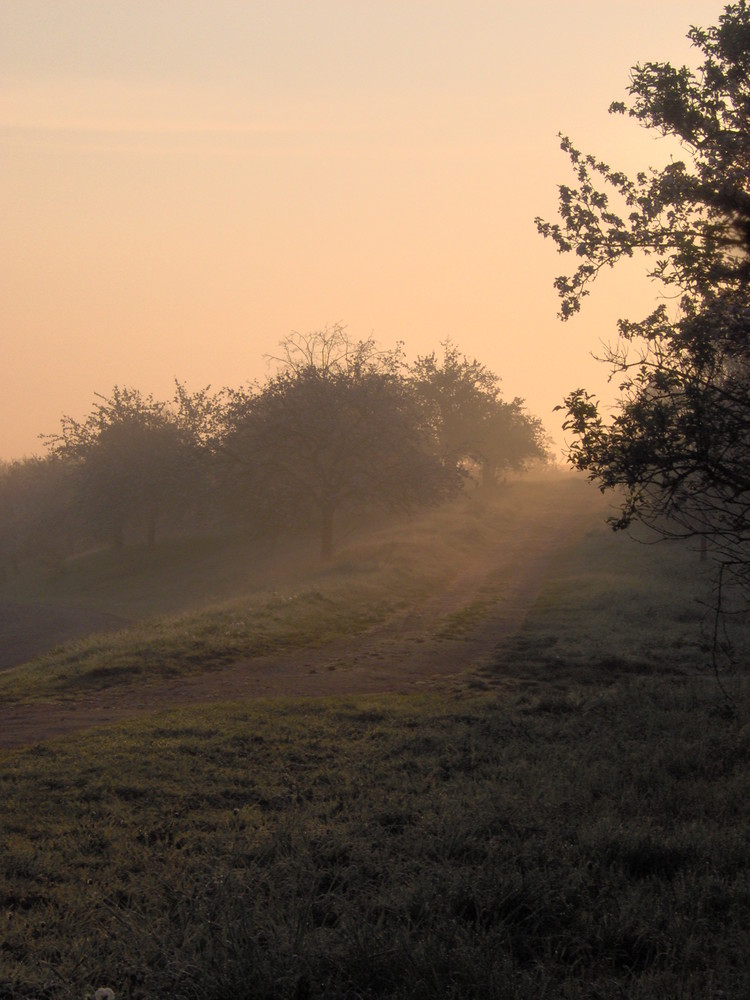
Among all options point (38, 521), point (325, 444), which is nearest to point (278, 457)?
point (325, 444)

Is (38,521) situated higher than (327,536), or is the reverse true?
(38,521)

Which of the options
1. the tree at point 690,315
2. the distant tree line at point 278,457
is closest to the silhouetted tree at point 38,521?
the distant tree line at point 278,457

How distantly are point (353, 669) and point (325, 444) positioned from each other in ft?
75.2

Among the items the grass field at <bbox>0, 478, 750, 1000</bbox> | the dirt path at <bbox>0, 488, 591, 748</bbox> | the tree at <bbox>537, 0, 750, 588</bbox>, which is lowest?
the dirt path at <bbox>0, 488, 591, 748</bbox>

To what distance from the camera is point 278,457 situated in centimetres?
3922

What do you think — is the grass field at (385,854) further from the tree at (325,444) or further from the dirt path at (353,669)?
the tree at (325,444)

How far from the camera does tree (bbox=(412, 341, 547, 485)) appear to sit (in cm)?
6556

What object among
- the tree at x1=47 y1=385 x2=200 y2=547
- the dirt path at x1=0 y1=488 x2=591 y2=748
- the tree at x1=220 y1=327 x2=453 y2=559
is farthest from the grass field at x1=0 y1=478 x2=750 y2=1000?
the tree at x1=47 y1=385 x2=200 y2=547

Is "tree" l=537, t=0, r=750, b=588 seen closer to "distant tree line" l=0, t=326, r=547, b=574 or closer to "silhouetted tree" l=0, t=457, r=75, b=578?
"distant tree line" l=0, t=326, r=547, b=574

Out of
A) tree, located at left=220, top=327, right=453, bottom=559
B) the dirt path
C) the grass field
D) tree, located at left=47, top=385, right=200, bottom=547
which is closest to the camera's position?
the grass field

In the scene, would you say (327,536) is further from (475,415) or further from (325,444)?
(475,415)

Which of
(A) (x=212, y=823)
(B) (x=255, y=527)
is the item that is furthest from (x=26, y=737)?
(B) (x=255, y=527)

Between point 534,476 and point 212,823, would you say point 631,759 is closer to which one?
point 212,823

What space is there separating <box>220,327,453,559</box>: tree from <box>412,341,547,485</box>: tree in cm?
2240
